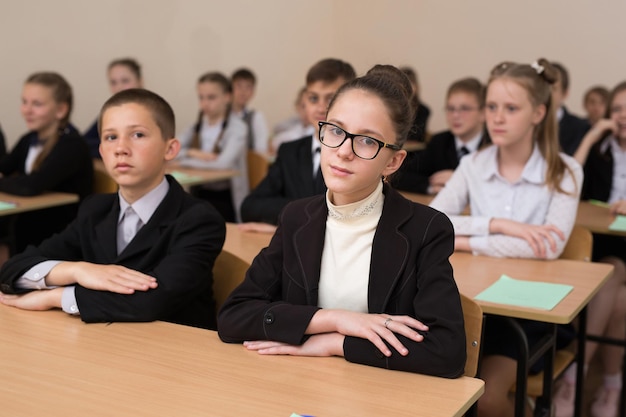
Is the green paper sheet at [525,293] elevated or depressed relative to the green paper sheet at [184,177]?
elevated

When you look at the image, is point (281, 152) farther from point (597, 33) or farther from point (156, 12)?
point (597, 33)

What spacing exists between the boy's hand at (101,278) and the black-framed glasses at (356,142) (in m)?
0.59

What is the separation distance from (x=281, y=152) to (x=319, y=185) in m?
0.25

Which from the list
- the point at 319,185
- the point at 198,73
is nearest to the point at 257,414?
the point at 319,185

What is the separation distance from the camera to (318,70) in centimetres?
309

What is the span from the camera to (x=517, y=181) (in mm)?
2893

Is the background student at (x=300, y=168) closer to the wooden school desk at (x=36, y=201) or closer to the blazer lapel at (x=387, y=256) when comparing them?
the wooden school desk at (x=36, y=201)

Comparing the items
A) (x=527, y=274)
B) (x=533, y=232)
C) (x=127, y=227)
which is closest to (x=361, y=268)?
(x=127, y=227)

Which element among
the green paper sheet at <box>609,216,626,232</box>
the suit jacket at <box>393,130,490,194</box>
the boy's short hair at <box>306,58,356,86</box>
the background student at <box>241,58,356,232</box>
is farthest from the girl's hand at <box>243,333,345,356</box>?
the suit jacket at <box>393,130,490,194</box>

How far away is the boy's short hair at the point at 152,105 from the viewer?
7.37 ft

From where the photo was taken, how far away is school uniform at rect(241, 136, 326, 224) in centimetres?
316

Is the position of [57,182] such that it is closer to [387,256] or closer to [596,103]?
[387,256]

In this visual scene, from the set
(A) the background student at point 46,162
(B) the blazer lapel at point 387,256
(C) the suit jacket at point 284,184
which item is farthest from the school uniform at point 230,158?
(B) the blazer lapel at point 387,256

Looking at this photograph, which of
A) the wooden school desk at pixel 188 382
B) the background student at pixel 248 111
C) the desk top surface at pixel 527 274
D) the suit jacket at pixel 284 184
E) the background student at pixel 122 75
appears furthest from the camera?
the background student at pixel 248 111
